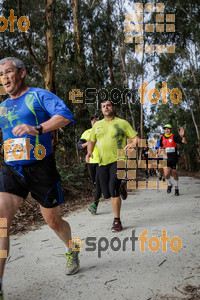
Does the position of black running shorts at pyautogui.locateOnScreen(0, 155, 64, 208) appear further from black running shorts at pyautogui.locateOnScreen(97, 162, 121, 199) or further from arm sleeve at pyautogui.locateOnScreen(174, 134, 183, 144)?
arm sleeve at pyautogui.locateOnScreen(174, 134, 183, 144)

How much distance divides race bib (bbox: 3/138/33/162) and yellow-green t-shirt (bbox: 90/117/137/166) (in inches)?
90.9

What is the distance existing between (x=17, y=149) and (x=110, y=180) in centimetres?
237

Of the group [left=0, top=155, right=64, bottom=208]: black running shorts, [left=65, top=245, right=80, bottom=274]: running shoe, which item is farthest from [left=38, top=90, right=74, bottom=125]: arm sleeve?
[left=65, top=245, right=80, bottom=274]: running shoe

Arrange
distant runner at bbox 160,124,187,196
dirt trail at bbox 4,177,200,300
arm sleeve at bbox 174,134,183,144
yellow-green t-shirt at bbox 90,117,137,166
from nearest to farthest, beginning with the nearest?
1. dirt trail at bbox 4,177,200,300
2. yellow-green t-shirt at bbox 90,117,137,166
3. arm sleeve at bbox 174,134,183,144
4. distant runner at bbox 160,124,187,196

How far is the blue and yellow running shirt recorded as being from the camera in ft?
8.94

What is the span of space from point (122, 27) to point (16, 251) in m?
20.8

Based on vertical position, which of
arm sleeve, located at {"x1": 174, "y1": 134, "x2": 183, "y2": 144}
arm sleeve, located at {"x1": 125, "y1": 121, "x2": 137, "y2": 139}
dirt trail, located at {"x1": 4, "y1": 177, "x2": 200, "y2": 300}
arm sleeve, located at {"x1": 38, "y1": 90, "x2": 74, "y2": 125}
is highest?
arm sleeve, located at {"x1": 38, "y1": 90, "x2": 74, "y2": 125}

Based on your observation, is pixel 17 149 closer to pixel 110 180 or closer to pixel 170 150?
pixel 110 180

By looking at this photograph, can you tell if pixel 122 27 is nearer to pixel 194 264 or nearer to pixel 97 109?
pixel 97 109

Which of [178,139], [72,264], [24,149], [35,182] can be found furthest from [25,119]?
[178,139]

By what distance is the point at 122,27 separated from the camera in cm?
2209

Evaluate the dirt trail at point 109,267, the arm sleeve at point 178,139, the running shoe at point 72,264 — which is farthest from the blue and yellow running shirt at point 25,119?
the arm sleeve at point 178,139

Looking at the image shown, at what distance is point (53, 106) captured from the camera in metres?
2.66

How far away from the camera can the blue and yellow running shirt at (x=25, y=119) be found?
272 centimetres
